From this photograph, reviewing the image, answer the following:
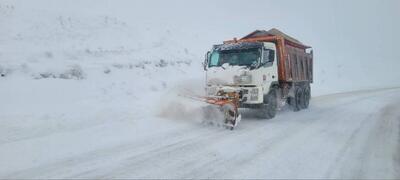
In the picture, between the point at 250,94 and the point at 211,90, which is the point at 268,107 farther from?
the point at 211,90

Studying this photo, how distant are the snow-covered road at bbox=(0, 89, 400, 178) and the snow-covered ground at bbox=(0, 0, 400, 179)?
0.02 meters

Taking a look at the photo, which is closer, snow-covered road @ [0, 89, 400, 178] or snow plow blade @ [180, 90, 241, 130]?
snow-covered road @ [0, 89, 400, 178]

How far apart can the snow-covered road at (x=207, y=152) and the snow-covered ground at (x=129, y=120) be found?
2 cm

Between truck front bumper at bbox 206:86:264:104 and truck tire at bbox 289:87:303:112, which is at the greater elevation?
truck front bumper at bbox 206:86:264:104

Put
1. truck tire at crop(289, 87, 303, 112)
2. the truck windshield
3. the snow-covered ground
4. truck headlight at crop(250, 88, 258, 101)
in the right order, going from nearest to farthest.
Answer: the snow-covered ground → truck headlight at crop(250, 88, 258, 101) → the truck windshield → truck tire at crop(289, 87, 303, 112)

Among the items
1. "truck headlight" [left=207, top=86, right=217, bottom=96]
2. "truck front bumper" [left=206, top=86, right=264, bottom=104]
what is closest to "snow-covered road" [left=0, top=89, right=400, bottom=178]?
"truck front bumper" [left=206, top=86, right=264, bottom=104]

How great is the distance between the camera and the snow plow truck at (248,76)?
36.3 feet

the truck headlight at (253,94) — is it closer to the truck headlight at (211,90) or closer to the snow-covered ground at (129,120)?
the snow-covered ground at (129,120)

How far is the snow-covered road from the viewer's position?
5832 millimetres

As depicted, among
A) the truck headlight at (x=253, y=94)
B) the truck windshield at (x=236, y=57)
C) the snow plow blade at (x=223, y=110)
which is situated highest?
the truck windshield at (x=236, y=57)

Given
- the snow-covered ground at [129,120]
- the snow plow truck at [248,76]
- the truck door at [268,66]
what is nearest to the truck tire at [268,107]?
the snow plow truck at [248,76]

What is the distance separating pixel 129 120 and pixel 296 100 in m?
7.43

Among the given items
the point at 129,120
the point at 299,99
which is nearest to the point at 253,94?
the point at 129,120

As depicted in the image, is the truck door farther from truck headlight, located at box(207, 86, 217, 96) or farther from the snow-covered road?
the snow-covered road
